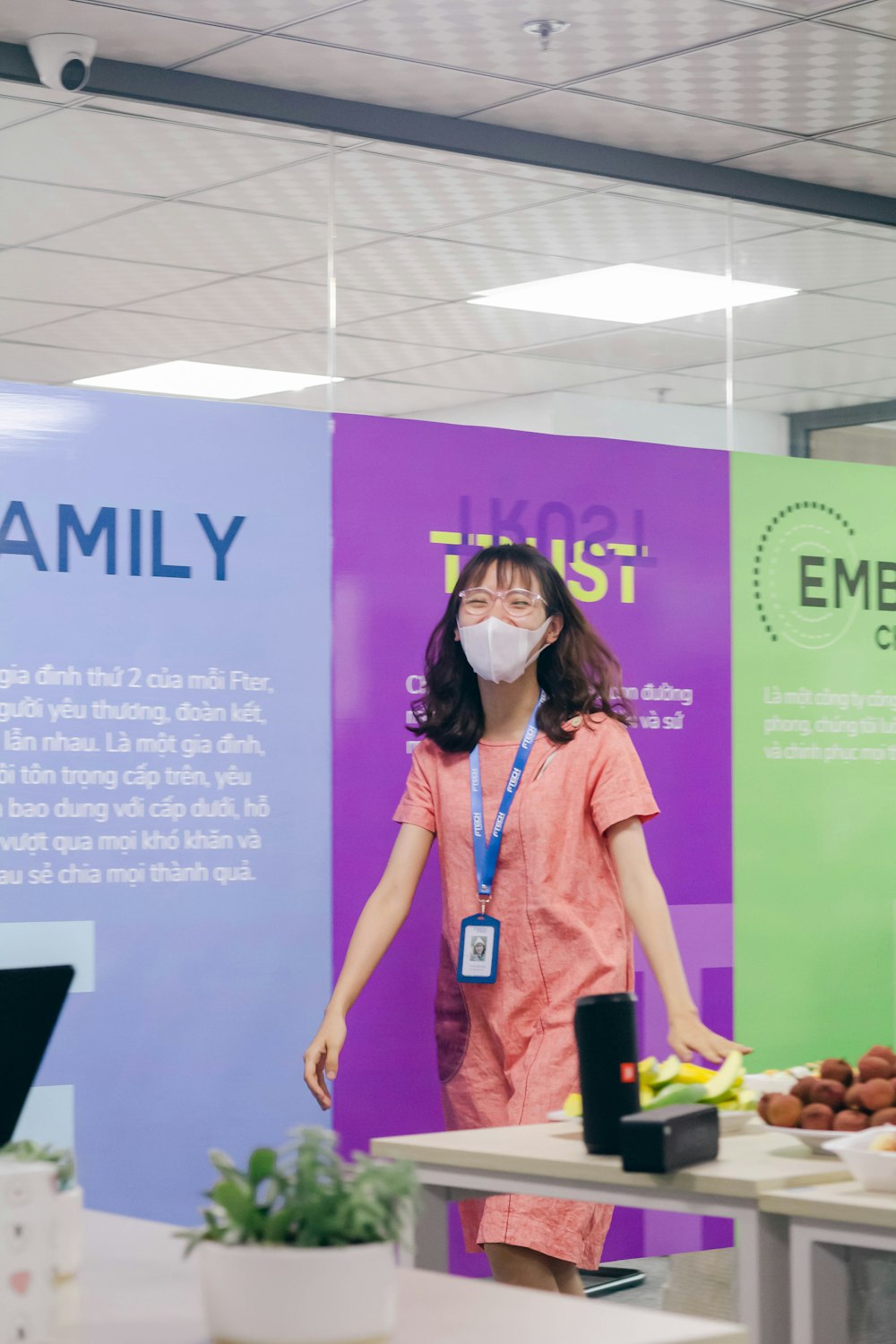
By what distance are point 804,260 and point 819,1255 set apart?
153 inches

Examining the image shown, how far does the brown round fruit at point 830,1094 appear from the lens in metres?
2.71

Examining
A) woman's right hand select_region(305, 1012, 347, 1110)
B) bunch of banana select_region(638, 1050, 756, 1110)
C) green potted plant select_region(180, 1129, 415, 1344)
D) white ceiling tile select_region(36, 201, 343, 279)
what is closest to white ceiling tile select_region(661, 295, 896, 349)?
white ceiling tile select_region(36, 201, 343, 279)

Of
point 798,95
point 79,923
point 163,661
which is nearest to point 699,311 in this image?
point 798,95

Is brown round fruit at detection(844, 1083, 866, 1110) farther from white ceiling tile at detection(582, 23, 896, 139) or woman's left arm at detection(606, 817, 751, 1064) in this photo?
white ceiling tile at detection(582, 23, 896, 139)

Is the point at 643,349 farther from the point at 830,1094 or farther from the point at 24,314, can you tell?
the point at 830,1094

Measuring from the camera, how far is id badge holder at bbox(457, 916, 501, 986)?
155 inches

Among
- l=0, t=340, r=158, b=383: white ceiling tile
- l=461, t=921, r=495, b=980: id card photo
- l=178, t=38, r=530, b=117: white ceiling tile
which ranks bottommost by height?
l=461, t=921, r=495, b=980: id card photo

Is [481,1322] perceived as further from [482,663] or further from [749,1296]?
[482,663]

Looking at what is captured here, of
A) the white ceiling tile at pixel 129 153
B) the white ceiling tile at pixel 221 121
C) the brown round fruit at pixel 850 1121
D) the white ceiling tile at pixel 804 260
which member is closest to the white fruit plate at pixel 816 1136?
the brown round fruit at pixel 850 1121

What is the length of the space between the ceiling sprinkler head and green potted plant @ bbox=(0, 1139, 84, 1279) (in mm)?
3345

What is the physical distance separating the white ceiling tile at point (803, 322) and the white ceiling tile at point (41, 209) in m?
1.68

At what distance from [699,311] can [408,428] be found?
42.1 inches

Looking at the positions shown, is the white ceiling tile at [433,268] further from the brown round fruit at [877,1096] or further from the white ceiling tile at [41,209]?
the brown round fruit at [877,1096]

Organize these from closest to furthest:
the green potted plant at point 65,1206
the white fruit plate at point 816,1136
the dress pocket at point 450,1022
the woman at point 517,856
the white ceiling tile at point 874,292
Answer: the green potted plant at point 65,1206, the white fruit plate at point 816,1136, the woman at point 517,856, the dress pocket at point 450,1022, the white ceiling tile at point 874,292
